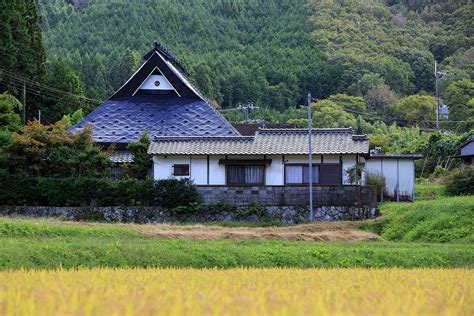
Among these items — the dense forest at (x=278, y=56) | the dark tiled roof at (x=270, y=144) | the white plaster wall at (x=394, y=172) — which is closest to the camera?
the dark tiled roof at (x=270, y=144)

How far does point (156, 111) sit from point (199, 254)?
20.0 m

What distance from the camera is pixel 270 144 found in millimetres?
28641

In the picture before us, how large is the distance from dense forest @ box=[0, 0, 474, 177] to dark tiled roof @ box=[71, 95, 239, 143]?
8212 millimetres

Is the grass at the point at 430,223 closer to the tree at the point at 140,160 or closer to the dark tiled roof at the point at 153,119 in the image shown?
the tree at the point at 140,160

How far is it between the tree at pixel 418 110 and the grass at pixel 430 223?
4147 centimetres

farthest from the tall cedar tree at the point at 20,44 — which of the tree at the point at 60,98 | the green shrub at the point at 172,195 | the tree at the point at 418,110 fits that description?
the tree at the point at 418,110

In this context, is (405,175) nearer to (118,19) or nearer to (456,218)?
(456,218)

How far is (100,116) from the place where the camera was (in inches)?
1362

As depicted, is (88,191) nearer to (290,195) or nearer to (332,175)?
(290,195)

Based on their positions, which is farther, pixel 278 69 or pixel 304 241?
pixel 278 69

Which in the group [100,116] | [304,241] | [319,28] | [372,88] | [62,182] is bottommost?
[304,241]

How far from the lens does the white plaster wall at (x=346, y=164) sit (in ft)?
91.8

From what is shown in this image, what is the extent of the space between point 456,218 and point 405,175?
999 centimetres

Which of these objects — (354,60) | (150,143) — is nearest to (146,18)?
(354,60)
